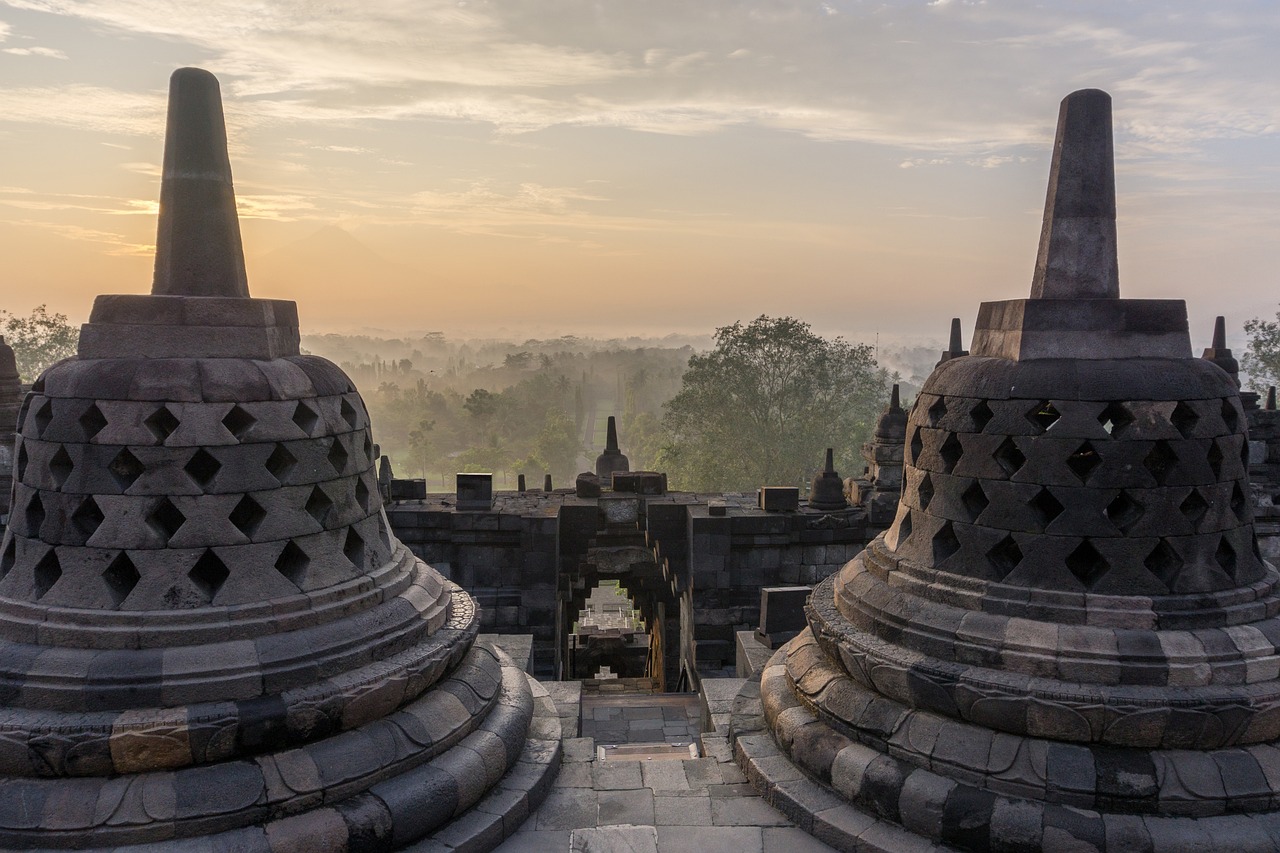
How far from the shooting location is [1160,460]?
14.5 ft

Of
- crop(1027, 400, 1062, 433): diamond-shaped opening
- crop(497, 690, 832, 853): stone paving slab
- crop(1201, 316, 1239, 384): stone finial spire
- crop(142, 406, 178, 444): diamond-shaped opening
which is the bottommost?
crop(497, 690, 832, 853): stone paving slab

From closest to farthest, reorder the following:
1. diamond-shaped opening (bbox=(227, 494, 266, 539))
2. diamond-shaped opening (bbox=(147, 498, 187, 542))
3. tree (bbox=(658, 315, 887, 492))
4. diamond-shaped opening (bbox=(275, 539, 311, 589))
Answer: diamond-shaped opening (bbox=(147, 498, 187, 542)) < diamond-shaped opening (bbox=(227, 494, 266, 539)) < diamond-shaped opening (bbox=(275, 539, 311, 589)) < tree (bbox=(658, 315, 887, 492))

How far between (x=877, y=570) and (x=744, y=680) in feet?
5.60

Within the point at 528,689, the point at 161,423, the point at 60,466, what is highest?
the point at 161,423

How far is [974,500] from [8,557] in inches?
217

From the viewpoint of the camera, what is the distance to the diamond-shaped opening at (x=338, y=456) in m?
4.59

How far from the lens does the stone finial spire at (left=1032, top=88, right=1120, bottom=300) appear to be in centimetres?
467

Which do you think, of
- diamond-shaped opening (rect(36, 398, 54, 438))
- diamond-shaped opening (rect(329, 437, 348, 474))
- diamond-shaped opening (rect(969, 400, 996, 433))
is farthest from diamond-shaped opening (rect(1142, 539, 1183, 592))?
diamond-shaped opening (rect(36, 398, 54, 438))

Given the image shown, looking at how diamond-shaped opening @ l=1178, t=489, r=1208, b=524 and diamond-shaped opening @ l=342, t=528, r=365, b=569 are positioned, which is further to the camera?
diamond-shaped opening @ l=342, t=528, r=365, b=569

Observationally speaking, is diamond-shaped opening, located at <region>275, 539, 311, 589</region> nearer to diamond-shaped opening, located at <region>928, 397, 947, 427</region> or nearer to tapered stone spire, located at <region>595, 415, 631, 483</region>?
diamond-shaped opening, located at <region>928, 397, 947, 427</region>

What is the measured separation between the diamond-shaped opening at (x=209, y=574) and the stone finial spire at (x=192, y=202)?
4.93ft

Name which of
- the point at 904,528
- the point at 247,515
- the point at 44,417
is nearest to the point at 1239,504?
the point at 904,528

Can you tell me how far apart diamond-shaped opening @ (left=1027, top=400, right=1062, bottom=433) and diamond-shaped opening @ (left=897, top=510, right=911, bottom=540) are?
3.30 feet

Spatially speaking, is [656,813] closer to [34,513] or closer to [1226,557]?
[1226,557]
